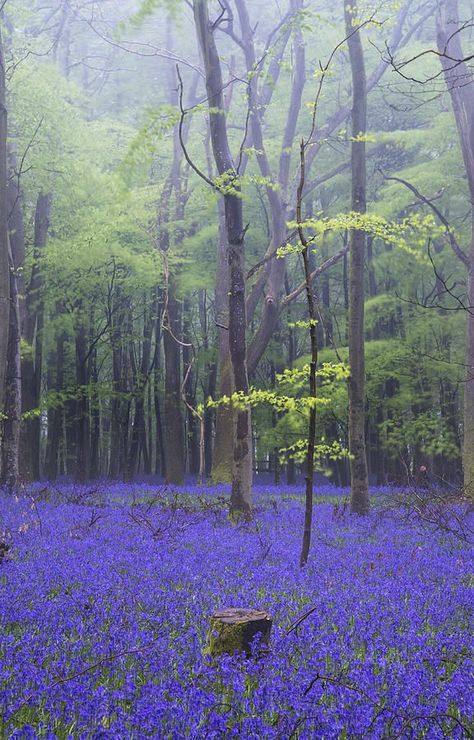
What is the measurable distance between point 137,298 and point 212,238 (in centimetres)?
632

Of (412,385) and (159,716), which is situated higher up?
(412,385)

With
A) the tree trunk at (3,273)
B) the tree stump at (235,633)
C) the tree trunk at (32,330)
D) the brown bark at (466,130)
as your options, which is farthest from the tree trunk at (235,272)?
the tree trunk at (32,330)

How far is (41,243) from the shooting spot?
21438 millimetres

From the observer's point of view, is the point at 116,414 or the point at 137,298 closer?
the point at 116,414

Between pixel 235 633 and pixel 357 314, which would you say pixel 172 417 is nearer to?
pixel 357 314

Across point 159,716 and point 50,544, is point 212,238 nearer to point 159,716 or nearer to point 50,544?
point 50,544

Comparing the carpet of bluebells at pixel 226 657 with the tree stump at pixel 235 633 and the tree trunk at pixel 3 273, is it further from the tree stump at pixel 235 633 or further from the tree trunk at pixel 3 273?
the tree trunk at pixel 3 273

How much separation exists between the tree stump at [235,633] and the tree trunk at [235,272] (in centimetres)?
678

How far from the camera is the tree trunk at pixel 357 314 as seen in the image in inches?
487

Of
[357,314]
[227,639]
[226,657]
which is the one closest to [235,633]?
[227,639]

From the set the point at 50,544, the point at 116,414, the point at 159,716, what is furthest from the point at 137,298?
the point at 159,716

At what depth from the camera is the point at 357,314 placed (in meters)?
12.9

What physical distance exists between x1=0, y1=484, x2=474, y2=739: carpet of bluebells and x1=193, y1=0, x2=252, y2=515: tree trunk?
243 centimetres

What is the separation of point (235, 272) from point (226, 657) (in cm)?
849
